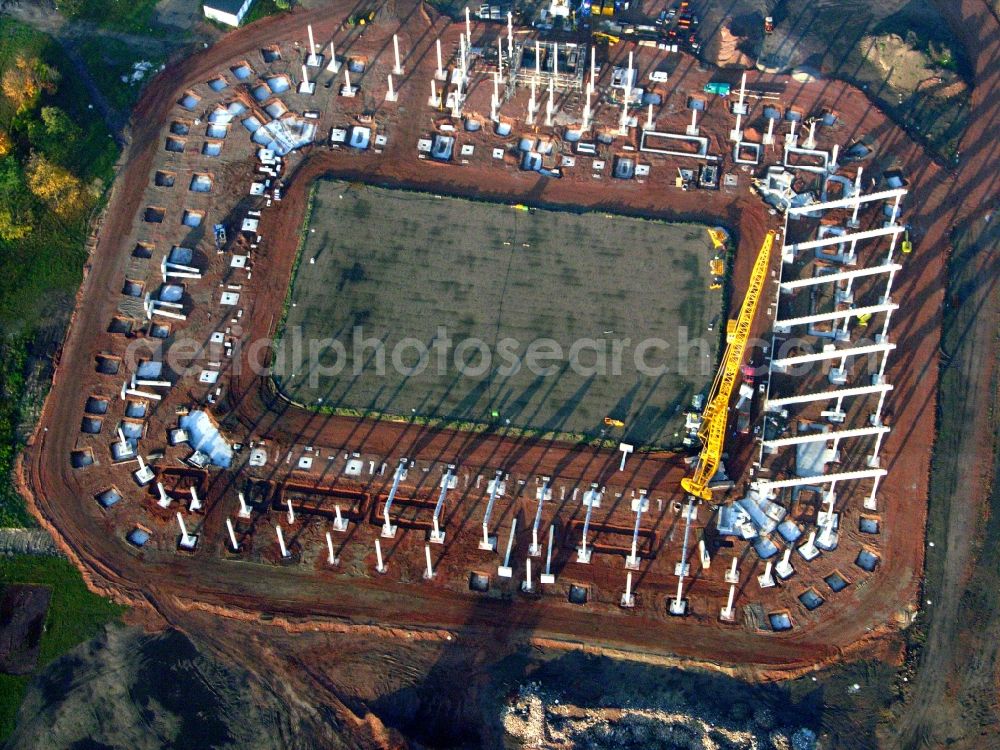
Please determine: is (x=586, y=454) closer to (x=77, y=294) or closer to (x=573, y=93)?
(x=573, y=93)

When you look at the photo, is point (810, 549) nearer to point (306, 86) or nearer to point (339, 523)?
point (339, 523)

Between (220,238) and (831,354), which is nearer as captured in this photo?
(831,354)

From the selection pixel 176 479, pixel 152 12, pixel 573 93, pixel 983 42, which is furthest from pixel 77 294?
pixel 983 42

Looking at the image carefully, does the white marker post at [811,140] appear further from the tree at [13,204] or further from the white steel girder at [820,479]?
the tree at [13,204]

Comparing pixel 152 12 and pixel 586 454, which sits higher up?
pixel 152 12

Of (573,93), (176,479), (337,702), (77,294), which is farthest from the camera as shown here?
(573,93)

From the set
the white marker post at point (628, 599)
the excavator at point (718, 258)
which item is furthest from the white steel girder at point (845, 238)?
the white marker post at point (628, 599)

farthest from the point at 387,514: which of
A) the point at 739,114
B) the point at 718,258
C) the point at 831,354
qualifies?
the point at 739,114
